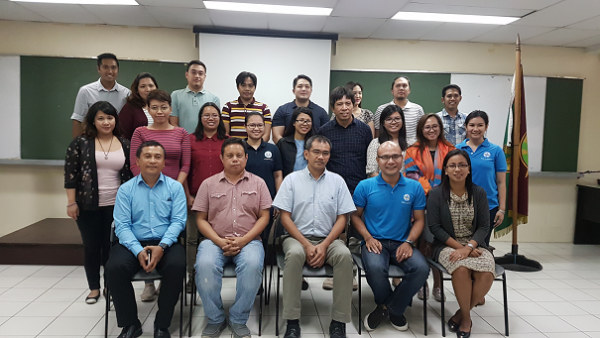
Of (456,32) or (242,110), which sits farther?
(456,32)

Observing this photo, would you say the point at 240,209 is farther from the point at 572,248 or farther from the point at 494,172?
the point at 572,248

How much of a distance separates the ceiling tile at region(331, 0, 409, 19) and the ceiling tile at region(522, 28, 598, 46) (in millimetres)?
2266

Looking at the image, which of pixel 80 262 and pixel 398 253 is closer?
pixel 398 253

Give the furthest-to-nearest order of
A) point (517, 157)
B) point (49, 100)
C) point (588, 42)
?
point (588, 42), point (49, 100), point (517, 157)

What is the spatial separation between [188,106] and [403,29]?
2.92 m

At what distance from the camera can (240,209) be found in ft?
8.84

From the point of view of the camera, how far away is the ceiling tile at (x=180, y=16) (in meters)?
4.18

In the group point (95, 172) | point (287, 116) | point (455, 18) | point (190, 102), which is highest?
point (455, 18)

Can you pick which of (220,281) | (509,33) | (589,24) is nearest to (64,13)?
(220,281)

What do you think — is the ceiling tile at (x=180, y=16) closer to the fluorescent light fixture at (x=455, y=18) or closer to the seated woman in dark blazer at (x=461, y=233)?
the fluorescent light fixture at (x=455, y=18)

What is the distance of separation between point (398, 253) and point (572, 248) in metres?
4.17

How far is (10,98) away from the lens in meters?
4.71

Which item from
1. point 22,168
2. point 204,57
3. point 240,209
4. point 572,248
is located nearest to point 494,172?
point 240,209

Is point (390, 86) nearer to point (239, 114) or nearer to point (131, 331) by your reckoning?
point (239, 114)
